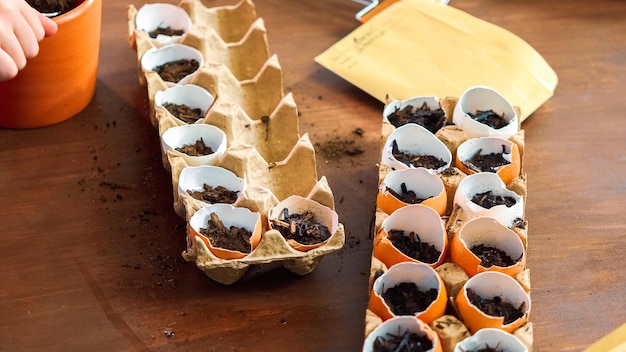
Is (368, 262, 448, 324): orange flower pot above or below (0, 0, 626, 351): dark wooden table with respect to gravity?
above

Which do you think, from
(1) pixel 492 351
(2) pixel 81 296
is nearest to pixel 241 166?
(2) pixel 81 296

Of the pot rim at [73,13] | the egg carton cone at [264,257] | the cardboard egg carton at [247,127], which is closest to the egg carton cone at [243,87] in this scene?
the cardboard egg carton at [247,127]

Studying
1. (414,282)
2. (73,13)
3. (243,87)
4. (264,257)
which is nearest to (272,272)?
(264,257)

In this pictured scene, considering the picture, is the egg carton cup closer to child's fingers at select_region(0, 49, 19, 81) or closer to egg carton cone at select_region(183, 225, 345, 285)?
egg carton cone at select_region(183, 225, 345, 285)

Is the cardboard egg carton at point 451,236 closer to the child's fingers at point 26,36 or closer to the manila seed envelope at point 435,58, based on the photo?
the manila seed envelope at point 435,58

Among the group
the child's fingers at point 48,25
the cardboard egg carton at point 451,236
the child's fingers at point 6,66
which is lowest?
the cardboard egg carton at point 451,236

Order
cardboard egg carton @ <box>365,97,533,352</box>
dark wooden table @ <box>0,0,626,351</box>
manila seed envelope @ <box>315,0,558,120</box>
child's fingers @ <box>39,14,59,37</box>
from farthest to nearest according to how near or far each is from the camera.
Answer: manila seed envelope @ <box>315,0,558,120</box>
child's fingers @ <box>39,14,59,37</box>
dark wooden table @ <box>0,0,626,351</box>
cardboard egg carton @ <box>365,97,533,352</box>

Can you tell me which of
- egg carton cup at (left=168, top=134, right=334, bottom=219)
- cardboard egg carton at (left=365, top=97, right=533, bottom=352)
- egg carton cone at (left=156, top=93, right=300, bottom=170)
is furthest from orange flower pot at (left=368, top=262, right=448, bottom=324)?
egg carton cone at (left=156, top=93, right=300, bottom=170)
